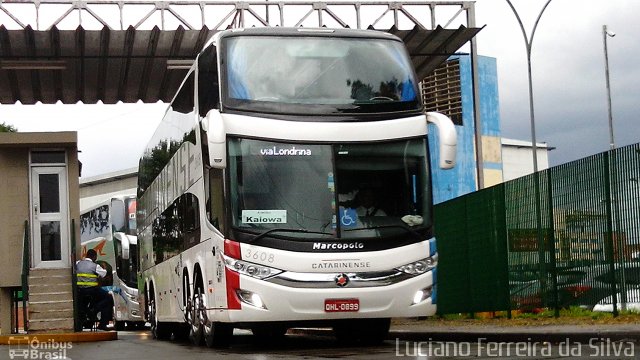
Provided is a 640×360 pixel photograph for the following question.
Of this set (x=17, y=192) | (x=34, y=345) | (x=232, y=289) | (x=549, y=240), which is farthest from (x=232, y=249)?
(x=17, y=192)

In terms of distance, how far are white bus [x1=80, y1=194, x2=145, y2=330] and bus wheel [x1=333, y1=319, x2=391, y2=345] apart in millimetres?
18507

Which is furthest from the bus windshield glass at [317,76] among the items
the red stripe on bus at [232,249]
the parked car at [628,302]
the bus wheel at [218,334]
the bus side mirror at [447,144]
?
the parked car at [628,302]

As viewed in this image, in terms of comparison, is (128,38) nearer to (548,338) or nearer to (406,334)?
(406,334)

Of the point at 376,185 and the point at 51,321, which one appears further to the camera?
the point at 51,321

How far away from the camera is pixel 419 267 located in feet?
46.4

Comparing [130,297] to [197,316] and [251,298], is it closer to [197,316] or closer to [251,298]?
[197,316]

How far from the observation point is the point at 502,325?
1728 centimetres

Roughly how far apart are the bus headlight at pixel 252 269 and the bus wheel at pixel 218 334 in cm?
173

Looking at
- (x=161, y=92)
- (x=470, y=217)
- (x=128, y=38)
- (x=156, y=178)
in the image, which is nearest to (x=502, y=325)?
(x=470, y=217)

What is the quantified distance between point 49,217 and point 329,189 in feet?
40.7

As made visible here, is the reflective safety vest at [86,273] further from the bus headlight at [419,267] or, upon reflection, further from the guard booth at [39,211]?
the bus headlight at [419,267]

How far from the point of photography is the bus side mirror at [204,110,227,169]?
13.6 m

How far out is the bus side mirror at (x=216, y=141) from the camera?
13.6m

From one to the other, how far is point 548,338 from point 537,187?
15.0ft
